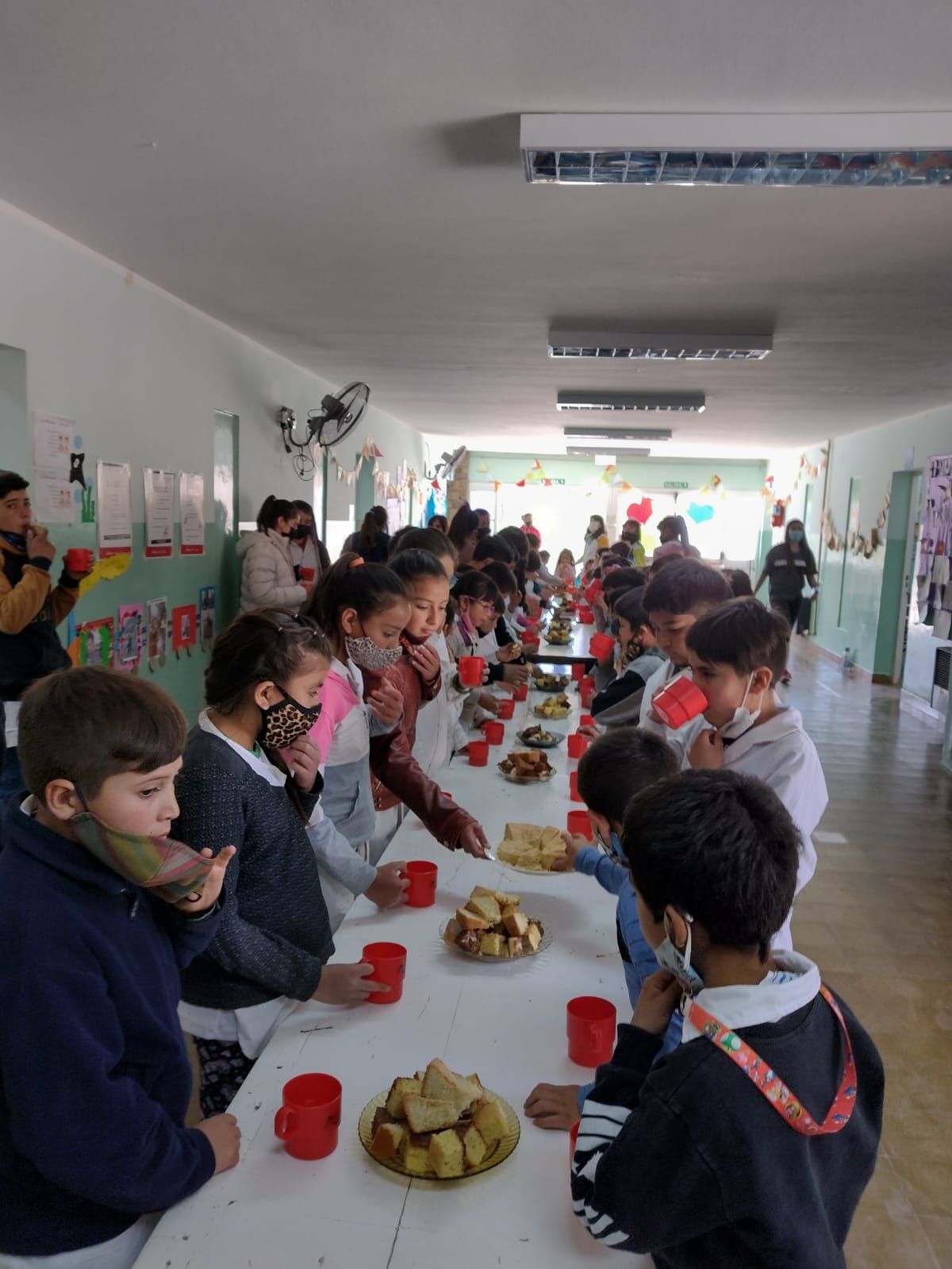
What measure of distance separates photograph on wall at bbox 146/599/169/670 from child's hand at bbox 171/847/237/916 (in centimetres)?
356

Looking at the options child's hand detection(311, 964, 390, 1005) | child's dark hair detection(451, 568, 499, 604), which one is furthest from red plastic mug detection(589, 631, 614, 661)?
child's hand detection(311, 964, 390, 1005)

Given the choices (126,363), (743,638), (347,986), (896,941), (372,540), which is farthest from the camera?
(372,540)

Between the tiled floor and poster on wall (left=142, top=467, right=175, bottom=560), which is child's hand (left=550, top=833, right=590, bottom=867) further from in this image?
poster on wall (left=142, top=467, right=175, bottom=560)

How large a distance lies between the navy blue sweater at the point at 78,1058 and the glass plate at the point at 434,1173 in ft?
0.64

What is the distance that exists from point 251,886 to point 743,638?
999mm

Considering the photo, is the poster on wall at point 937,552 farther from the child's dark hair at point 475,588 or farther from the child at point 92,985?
the child at point 92,985

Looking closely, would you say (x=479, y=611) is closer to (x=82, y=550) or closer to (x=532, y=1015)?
(x=82, y=550)

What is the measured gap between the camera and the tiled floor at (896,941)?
83.7 inches

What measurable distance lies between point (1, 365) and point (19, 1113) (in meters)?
3.14

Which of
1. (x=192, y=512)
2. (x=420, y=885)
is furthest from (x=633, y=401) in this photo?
(x=420, y=885)

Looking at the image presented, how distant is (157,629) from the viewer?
15.1 feet

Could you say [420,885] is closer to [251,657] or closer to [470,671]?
[251,657]

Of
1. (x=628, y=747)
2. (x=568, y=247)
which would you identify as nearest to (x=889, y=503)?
(x=568, y=247)

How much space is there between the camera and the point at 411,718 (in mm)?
2590
